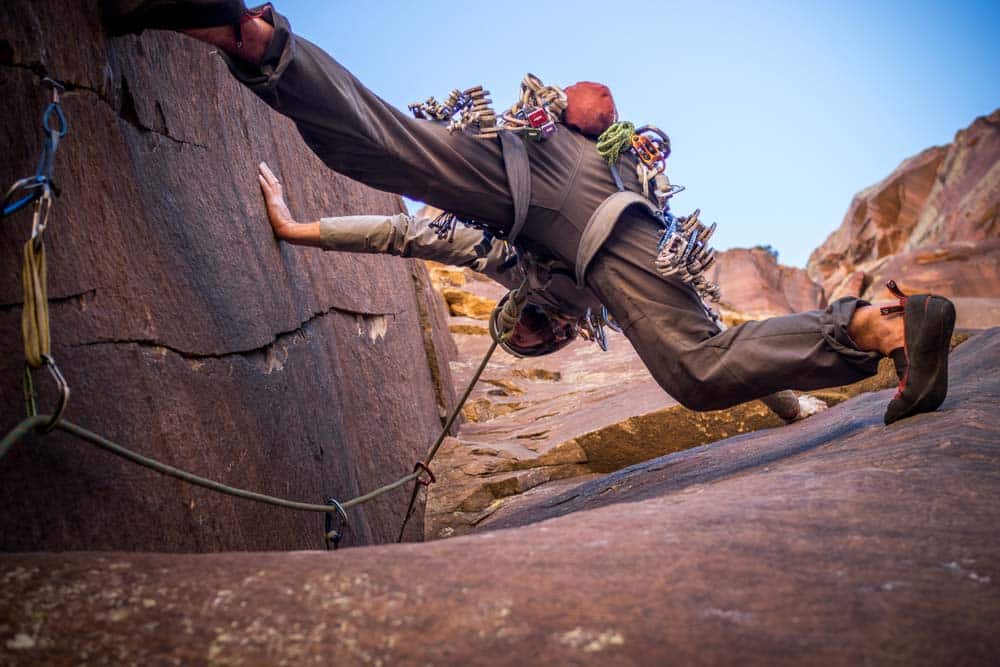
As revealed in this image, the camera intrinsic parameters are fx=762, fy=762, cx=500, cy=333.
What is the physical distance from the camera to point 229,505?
2238 mm

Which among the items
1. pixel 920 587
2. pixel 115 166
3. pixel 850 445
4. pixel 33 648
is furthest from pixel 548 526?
pixel 115 166

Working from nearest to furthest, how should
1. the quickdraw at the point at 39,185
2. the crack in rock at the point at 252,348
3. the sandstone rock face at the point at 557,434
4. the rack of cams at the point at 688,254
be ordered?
the quickdraw at the point at 39,185, the crack in rock at the point at 252,348, the rack of cams at the point at 688,254, the sandstone rock face at the point at 557,434

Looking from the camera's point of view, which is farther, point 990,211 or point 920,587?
point 990,211

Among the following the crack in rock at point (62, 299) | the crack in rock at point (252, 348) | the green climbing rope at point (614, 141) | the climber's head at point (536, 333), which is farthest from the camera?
the climber's head at point (536, 333)

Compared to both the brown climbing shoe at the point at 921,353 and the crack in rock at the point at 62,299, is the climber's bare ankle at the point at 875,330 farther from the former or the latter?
the crack in rock at the point at 62,299

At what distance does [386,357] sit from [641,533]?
3.13 meters

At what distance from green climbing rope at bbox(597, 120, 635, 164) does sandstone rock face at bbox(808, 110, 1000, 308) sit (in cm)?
1005

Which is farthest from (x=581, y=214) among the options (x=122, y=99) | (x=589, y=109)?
(x=122, y=99)

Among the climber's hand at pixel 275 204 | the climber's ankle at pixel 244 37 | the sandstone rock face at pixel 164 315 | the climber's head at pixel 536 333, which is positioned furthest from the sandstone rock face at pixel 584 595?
the climber's hand at pixel 275 204

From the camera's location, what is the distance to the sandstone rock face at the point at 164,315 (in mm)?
1712

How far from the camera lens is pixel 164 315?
86.4 inches

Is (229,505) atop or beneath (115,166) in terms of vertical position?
beneath

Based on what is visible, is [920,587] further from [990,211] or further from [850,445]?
[990,211]

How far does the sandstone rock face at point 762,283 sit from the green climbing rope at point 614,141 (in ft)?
79.4
